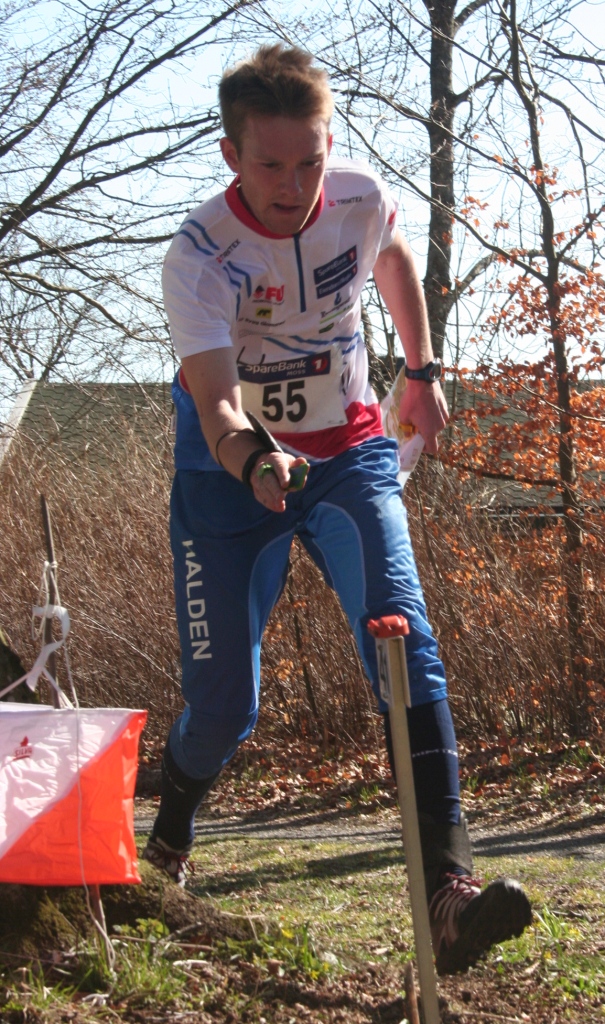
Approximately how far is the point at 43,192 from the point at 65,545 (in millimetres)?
3757

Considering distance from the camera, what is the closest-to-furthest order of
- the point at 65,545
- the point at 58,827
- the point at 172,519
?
the point at 58,827
the point at 172,519
the point at 65,545

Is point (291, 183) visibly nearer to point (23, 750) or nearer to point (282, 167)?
point (282, 167)

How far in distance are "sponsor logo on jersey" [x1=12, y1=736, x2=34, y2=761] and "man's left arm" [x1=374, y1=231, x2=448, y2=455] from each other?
1606 millimetres

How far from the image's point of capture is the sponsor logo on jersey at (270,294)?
3.22 m

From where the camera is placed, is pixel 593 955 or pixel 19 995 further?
pixel 593 955

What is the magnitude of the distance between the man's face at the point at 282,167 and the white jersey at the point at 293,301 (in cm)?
7

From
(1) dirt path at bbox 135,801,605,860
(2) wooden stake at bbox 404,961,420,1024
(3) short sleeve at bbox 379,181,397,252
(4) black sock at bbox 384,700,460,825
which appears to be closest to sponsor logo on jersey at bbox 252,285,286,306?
(3) short sleeve at bbox 379,181,397,252

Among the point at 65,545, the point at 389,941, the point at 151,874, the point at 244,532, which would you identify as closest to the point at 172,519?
the point at 244,532

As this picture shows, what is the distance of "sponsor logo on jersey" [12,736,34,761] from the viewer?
8.59 feet

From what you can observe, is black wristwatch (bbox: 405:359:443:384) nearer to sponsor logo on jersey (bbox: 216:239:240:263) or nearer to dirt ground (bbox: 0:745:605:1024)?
sponsor logo on jersey (bbox: 216:239:240:263)

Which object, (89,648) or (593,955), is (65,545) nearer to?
(89,648)

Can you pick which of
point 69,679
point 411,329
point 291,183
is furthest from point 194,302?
point 69,679

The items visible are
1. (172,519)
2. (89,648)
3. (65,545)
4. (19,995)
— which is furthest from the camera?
(65,545)

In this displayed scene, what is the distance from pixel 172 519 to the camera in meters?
3.45
